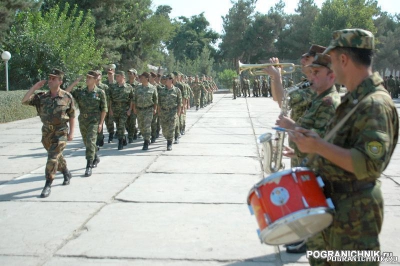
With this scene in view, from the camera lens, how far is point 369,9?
2072 inches

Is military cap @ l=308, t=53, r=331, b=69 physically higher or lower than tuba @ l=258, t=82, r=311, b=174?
higher

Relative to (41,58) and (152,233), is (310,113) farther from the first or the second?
(41,58)

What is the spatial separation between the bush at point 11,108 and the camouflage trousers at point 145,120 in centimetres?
868

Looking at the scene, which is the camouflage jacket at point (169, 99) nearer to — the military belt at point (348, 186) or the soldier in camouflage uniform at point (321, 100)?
the soldier in camouflage uniform at point (321, 100)

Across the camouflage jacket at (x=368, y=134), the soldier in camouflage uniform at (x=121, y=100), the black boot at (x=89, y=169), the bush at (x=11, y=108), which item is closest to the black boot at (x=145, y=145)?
the soldier in camouflage uniform at (x=121, y=100)

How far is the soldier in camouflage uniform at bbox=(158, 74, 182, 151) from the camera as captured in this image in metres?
11.1

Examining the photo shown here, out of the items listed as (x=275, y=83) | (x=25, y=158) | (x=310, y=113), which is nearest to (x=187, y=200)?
(x=275, y=83)

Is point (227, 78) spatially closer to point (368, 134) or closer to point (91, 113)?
point (91, 113)

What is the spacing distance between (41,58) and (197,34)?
6097cm

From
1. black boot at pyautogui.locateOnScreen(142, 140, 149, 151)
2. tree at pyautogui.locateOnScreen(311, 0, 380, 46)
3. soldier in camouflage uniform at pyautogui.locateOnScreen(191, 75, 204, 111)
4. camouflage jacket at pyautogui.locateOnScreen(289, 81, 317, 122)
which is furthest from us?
tree at pyautogui.locateOnScreen(311, 0, 380, 46)

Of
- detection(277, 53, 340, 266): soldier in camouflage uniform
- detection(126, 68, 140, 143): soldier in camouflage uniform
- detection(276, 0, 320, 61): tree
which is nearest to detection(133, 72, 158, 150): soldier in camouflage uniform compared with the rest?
detection(126, 68, 140, 143): soldier in camouflage uniform

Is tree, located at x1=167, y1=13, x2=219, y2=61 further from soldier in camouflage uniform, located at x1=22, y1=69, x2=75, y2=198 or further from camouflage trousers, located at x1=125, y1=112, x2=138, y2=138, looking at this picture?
soldier in camouflage uniform, located at x1=22, y1=69, x2=75, y2=198

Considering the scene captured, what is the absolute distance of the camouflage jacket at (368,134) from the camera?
2367 mm

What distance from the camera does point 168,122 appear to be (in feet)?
36.7
